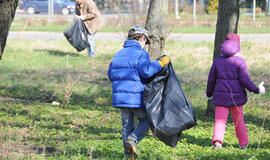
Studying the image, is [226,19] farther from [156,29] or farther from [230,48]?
[230,48]

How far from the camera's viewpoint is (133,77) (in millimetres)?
4715

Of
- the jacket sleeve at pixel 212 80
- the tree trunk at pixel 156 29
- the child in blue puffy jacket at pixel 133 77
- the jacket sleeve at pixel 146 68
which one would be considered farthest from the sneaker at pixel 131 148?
the tree trunk at pixel 156 29

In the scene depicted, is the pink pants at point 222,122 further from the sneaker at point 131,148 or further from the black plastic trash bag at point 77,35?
the black plastic trash bag at point 77,35

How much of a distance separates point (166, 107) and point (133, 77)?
0.47m

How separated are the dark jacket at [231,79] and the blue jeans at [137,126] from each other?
1.07 meters

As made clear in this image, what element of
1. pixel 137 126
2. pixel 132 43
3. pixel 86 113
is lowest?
pixel 86 113

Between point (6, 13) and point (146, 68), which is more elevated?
point (6, 13)

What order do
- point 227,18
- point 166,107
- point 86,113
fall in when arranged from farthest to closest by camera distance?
1. point 86,113
2. point 227,18
3. point 166,107

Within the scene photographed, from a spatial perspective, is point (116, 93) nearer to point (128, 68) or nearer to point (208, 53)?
point (128, 68)

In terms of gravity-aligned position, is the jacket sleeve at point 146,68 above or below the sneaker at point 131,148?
above

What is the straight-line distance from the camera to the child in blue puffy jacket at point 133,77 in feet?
15.3

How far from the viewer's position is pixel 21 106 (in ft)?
26.2

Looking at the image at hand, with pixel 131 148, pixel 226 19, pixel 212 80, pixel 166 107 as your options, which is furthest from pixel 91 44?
pixel 131 148

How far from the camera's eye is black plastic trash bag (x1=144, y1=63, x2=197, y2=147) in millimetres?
4754
